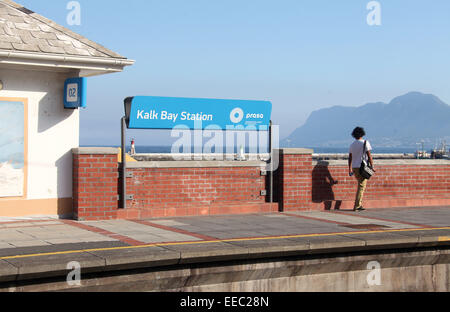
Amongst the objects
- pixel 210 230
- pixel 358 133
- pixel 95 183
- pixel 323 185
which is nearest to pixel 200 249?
pixel 210 230

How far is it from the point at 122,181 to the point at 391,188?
22.4 ft

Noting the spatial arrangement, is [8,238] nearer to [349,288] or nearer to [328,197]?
[349,288]

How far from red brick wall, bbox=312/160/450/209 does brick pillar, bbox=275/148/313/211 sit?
0.44m

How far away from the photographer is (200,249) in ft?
28.5

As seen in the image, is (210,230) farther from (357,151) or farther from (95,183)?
(357,151)

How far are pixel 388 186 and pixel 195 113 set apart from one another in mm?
5437

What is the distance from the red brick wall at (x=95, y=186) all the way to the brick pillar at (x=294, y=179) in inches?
149

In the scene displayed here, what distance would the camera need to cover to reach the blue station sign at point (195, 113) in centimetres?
1277

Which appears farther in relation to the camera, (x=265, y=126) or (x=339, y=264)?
(x=265, y=126)

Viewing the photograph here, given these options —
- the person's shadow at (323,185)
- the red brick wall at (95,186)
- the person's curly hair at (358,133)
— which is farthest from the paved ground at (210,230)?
the person's curly hair at (358,133)

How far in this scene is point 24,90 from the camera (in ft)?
38.7

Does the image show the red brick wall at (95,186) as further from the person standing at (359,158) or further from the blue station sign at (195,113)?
the person standing at (359,158)

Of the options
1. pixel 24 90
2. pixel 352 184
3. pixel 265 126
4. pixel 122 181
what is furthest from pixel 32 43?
pixel 352 184

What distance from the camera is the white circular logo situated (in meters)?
13.6
